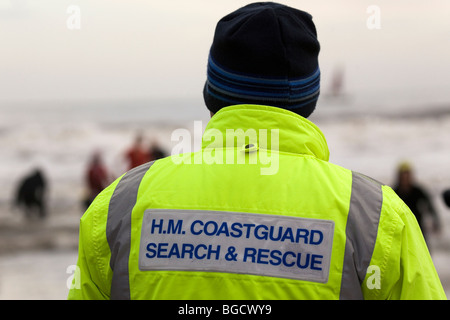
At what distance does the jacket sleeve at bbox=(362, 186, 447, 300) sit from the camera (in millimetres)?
1185

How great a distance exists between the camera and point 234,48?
52.2 inches

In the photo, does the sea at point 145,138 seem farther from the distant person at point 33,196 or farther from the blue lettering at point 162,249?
the blue lettering at point 162,249

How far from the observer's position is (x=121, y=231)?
4.12 ft

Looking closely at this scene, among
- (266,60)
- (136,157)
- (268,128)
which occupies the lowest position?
(136,157)

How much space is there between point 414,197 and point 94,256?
17.5ft

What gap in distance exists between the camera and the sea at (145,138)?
40.0 ft

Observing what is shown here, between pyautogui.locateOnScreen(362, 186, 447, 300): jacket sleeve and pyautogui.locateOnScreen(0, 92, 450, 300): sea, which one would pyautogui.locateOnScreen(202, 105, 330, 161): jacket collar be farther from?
pyautogui.locateOnScreen(0, 92, 450, 300): sea

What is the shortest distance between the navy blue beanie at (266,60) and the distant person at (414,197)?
4852 millimetres

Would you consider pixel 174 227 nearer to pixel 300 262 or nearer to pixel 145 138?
pixel 300 262

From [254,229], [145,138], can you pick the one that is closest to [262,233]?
[254,229]

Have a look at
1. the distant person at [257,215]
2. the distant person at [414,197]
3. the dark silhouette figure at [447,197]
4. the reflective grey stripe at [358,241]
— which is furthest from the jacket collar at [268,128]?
the distant person at [414,197]

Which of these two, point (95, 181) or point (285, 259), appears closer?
point (285, 259)
